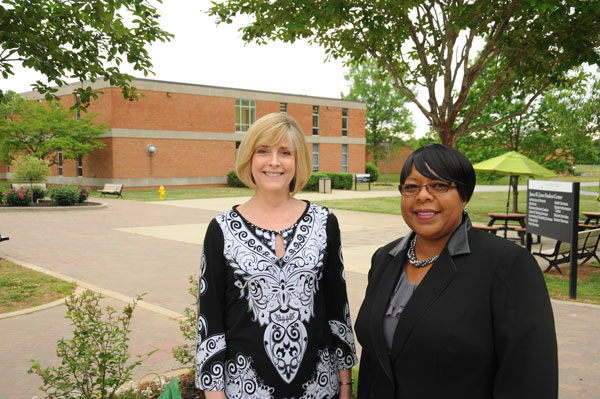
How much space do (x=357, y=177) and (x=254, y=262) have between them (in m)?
35.9

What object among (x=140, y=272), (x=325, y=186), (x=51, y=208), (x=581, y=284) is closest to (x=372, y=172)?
(x=325, y=186)

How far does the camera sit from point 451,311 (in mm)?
1663

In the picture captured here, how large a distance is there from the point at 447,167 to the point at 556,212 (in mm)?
7475

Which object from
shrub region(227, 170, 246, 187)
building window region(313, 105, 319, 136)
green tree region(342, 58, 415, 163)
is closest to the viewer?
shrub region(227, 170, 246, 187)

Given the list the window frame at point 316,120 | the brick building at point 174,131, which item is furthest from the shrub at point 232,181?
the window frame at point 316,120

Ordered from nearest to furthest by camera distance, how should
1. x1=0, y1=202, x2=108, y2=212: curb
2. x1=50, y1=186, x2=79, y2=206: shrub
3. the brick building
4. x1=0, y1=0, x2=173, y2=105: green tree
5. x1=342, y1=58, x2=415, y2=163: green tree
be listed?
x1=0, y1=0, x2=173, y2=105: green tree < x1=0, y1=202, x2=108, y2=212: curb < x1=50, y1=186, x2=79, y2=206: shrub < the brick building < x1=342, y1=58, x2=415, y2=163: green tree

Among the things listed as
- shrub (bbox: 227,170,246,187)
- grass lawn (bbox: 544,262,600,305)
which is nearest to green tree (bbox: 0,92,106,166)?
shrub (bbox: 227,170,246,187)

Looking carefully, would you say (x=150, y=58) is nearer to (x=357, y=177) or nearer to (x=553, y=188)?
(x=553, y=188)

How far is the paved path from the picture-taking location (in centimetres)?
482

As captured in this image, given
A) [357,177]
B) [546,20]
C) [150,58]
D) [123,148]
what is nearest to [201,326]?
[150,58]

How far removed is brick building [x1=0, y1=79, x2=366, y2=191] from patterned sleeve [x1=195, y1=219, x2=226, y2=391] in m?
31.8

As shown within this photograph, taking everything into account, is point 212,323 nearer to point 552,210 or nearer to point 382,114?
point 552,210

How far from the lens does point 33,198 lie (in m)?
22.0

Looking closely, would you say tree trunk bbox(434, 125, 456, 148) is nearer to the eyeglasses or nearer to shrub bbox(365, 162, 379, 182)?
the eyeglasses
